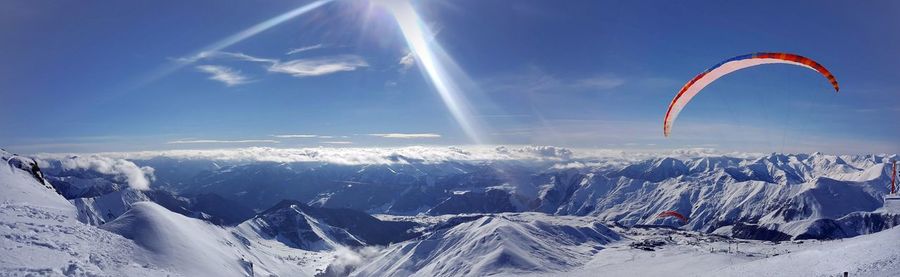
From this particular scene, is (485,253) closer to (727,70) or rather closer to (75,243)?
(75,243)

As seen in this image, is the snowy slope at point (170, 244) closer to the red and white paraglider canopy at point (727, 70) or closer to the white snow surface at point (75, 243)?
the white snow surface at point (75, 243)

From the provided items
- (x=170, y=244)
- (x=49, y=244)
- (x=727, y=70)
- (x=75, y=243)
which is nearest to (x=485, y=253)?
(x=170, y=244)

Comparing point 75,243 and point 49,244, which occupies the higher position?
point 49,244

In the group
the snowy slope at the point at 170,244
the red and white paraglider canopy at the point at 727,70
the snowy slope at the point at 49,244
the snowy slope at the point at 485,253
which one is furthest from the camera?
the snowy slope at the point at 485,253

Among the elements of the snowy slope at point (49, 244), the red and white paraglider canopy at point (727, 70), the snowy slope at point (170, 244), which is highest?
the red and white paraglider canopy at point (727, 70)

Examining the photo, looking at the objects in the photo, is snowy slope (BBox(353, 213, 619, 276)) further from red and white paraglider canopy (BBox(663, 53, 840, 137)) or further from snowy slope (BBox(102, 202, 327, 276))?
red and white paraglider canopy (BBox(663, 53, 840, 137))

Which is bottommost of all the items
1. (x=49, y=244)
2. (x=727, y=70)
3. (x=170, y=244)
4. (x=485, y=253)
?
(x=485, y=253)

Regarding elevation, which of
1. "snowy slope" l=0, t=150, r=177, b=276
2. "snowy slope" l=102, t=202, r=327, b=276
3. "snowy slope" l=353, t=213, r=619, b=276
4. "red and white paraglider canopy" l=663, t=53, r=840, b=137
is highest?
"red and white paraglider canopy" l=663, t=53, r=840, b=137

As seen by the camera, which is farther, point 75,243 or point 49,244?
point 75,243

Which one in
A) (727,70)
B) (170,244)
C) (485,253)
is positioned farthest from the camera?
(485,253)

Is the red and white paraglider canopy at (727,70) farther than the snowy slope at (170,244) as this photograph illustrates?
No

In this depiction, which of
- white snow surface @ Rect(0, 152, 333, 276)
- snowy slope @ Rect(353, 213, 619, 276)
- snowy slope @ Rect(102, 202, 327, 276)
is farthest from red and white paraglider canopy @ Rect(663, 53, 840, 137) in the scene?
snowy slope @ Rect(353, 213, 619, 276)

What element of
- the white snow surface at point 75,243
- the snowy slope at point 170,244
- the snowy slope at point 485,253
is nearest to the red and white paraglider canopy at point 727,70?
the white snow surface at point 75,243
